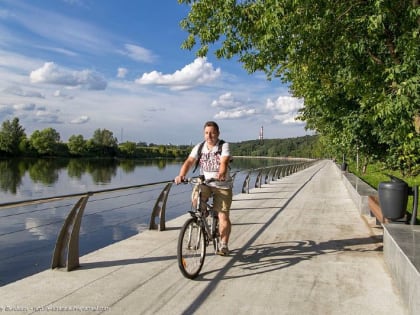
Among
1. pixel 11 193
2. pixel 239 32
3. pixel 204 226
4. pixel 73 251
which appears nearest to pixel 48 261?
pixel 73 251

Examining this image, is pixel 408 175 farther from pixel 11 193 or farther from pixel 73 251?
pixel 11 193

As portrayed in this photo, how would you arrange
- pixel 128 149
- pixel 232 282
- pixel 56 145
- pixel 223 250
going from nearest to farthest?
pixel 232 282 < pixel 223 250 < pixel 56 145 < pixel 128 149

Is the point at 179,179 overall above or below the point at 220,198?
above

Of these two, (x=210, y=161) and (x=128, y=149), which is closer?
(x=210, y=161)

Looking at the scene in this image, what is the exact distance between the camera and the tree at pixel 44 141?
418ft

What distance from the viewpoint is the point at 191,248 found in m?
5.55

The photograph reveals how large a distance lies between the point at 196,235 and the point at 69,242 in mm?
1679

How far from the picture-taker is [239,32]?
30.1 ft

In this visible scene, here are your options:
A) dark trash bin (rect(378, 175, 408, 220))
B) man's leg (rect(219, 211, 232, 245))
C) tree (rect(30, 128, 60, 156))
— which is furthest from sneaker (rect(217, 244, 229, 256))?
tree (rect(30, 128, 60, 156))

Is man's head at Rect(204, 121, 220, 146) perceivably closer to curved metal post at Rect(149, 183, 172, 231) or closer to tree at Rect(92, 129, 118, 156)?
curved metal post at Rect(149, 183, 172, 231)

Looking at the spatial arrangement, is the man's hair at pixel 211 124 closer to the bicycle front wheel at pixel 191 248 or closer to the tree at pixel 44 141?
the bicycle front wheel at pixel 191 248

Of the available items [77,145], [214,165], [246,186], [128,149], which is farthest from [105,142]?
[214,165]

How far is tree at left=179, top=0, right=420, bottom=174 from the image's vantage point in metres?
7.23

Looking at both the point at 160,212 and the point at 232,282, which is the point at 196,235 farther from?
the point at 160,212
